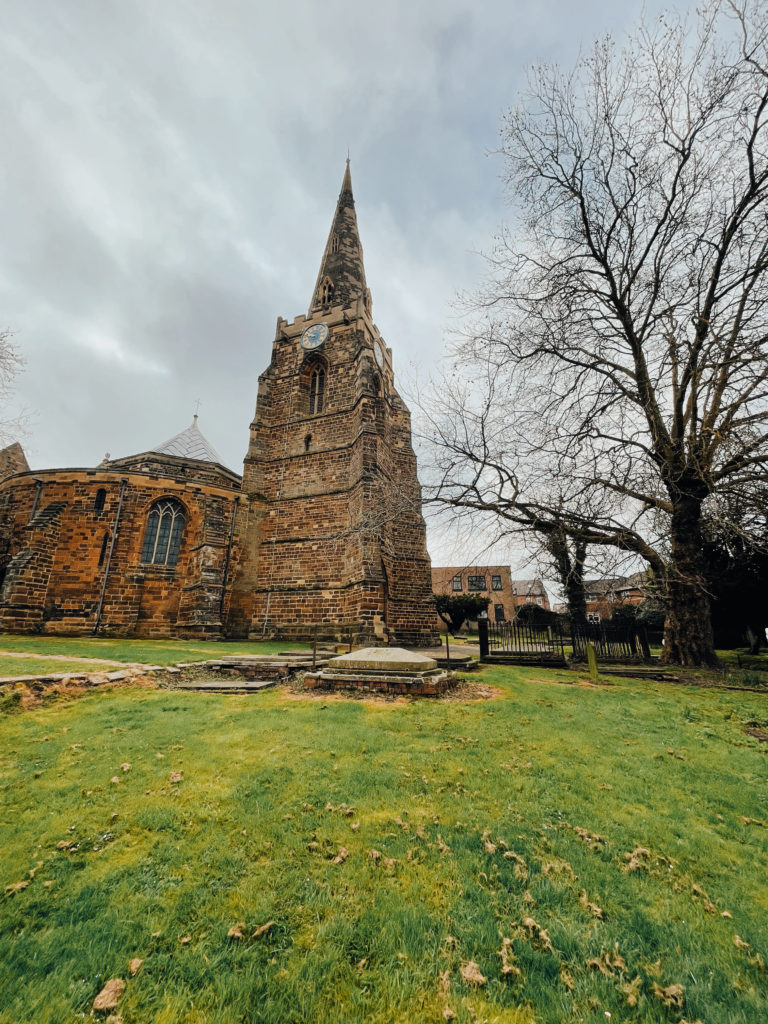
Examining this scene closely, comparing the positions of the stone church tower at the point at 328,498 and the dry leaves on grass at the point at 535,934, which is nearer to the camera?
the dry leaves on grass at the point at 535,934

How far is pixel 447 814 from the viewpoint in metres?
3.29

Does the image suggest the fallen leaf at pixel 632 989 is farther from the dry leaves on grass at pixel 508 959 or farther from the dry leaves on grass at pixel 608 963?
the dry leaves on grass at pixel 508 959

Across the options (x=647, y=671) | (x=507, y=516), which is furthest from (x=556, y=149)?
(x=647, y=671)

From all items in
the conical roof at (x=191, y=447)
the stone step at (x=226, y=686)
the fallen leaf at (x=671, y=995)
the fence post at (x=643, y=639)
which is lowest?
the fallen leaf at (x=671, y=995)

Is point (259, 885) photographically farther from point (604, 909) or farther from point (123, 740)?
point (123, 740)

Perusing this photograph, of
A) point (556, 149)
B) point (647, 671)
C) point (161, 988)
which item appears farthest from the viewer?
point (556, 149)

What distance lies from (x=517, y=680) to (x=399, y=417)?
15.7 metres

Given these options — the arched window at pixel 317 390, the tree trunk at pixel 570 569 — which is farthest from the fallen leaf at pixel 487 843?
the arched window at pixel 317 390

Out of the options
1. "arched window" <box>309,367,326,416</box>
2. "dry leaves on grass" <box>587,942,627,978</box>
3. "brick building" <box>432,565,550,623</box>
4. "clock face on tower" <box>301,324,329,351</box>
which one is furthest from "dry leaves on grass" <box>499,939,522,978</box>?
"brick building" <box>432,565,550,623</box>

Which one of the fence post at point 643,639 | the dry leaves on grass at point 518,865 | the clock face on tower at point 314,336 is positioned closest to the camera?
the dry leaves on grass at point 518,865

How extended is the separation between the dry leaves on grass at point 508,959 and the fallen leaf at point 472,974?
0.36ft

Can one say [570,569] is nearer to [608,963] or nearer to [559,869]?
[559,869]

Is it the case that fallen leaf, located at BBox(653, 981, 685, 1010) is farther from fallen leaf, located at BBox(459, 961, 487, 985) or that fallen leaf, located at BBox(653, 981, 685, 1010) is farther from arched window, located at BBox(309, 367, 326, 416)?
arched window, located at BBox(309, 367, 326, 416)

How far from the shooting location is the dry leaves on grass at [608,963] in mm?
1939
